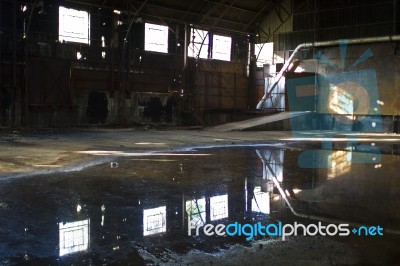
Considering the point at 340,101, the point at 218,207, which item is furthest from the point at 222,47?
the point at 218,207

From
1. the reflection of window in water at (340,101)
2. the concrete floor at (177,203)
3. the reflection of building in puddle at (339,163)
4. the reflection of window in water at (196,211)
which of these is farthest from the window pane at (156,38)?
the reflection of window in water at (196,211)

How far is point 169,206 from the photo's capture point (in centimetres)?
586

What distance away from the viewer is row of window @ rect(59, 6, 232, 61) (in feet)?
76.4

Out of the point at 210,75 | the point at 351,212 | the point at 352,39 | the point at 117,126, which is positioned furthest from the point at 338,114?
the point at 351,212

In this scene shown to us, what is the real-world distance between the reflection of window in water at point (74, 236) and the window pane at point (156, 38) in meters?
22.7

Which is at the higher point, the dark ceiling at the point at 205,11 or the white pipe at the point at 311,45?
the dark ceiling at the point at 205,11

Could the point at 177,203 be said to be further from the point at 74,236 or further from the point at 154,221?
the point at 74,236

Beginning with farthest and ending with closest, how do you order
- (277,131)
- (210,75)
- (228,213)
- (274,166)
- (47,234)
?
(210,75), (277,131), (274,166), (228,213), (47,234)

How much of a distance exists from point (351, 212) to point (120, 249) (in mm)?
3137

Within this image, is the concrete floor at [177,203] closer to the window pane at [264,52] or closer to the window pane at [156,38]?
the window pane at [156,38]

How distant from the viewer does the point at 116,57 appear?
83.0ft

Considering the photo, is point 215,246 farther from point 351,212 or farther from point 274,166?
point 274,166

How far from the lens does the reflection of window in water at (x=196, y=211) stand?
16.8ft

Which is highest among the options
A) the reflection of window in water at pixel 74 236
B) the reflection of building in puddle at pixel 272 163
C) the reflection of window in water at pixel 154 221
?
the reflection of building in puddle at pixel 272 163
